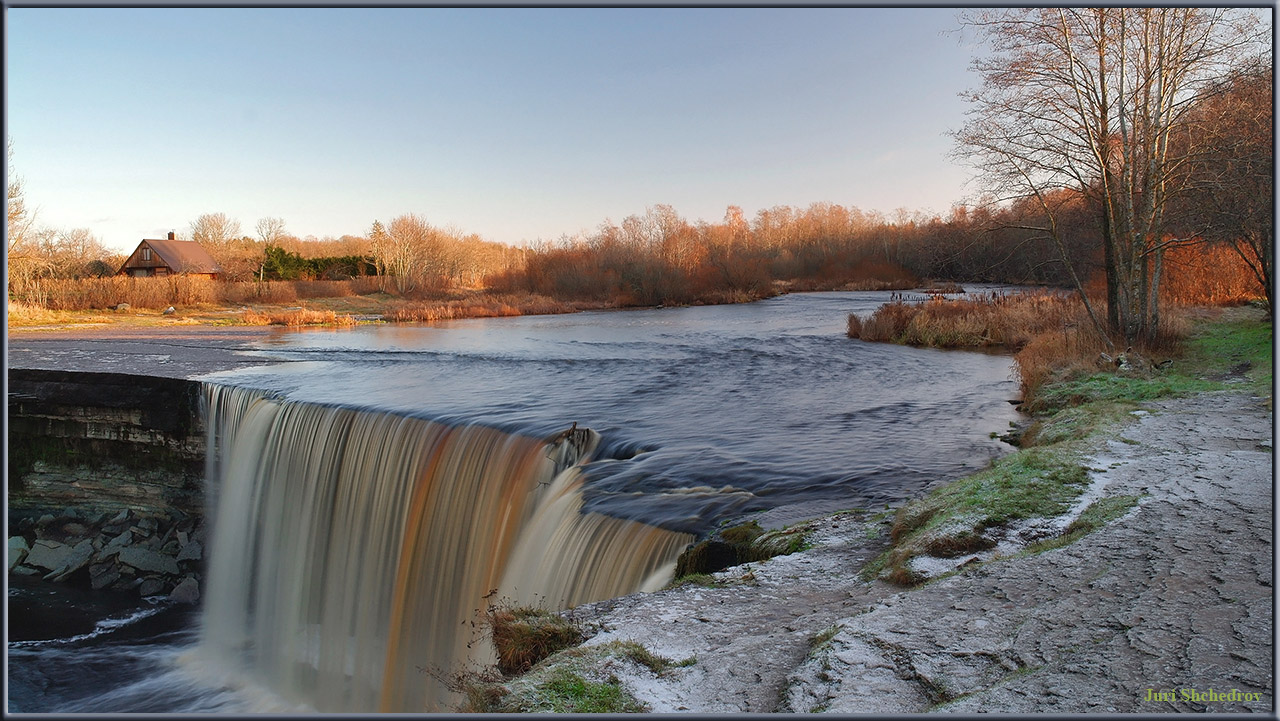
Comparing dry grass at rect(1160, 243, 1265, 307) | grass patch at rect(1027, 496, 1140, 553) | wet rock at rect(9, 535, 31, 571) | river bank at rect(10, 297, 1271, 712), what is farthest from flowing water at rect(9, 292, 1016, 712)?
dry grass at rect(1160, 243, 1265, 307)

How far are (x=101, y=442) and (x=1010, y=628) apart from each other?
52.2ft

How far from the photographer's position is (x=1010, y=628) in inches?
144

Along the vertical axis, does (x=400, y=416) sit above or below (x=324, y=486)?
above

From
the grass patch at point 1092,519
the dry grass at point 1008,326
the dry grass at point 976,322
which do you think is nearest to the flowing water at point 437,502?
the grass patch at point 1092,519

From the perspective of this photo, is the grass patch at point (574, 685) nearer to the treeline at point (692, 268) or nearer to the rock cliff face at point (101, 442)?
the rock cliff face at point (101, 442)

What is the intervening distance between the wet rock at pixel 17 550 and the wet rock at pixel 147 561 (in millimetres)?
1852

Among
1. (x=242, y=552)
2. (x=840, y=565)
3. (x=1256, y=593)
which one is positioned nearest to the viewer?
(x=1256, y=593)

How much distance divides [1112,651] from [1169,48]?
15.1 metres

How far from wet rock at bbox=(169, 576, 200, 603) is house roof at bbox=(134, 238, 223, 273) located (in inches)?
2082

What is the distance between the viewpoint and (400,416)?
437 inches

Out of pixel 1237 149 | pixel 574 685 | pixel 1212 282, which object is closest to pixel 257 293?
pixel 1237 149

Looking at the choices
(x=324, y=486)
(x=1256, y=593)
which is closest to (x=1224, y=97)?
(x=1256, y=593)

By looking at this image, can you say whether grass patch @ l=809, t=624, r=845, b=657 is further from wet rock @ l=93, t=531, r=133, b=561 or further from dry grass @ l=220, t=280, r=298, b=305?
dry grass @ l=220, t=280, r=298, b=305

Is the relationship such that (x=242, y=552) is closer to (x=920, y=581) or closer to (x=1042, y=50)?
(x=920, y=581)
